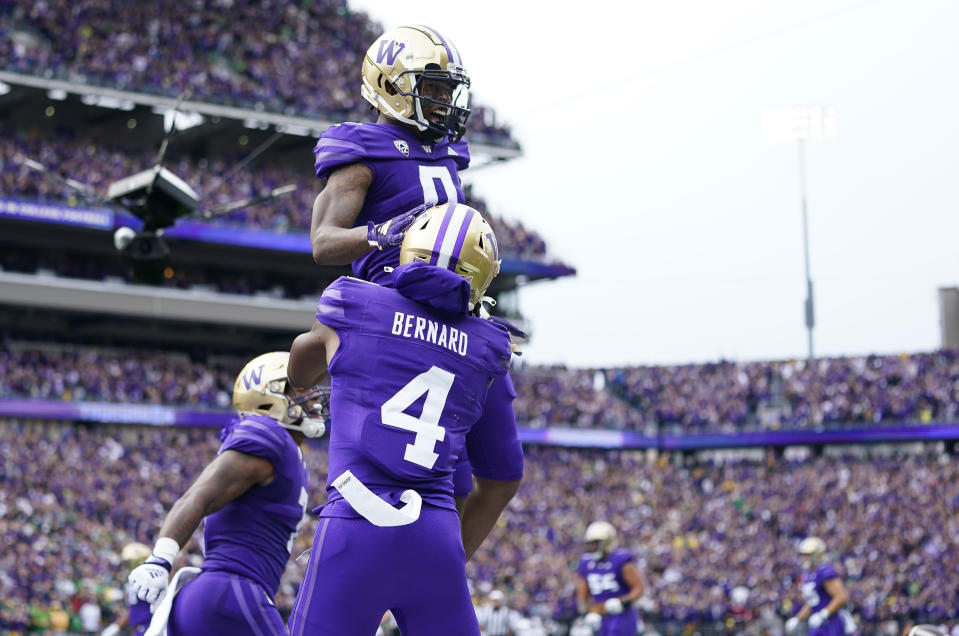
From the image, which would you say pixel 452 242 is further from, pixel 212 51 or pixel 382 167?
pixel 212 51

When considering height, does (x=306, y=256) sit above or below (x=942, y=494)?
above

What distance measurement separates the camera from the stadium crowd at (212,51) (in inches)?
1391

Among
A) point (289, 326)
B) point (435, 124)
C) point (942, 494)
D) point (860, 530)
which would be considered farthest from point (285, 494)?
point (289, 326)

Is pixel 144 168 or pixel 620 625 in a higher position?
pixel 144 168

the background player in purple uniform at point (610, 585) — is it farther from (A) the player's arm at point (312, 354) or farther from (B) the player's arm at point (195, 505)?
(A) the player's arm at point (312, 354)

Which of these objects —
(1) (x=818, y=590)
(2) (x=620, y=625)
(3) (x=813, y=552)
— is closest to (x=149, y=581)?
(2) (x=620, y=625)

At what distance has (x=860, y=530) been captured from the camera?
99.5 feet

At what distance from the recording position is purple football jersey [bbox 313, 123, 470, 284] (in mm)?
4867

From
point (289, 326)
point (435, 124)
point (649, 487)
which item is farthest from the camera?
point (289, 326)

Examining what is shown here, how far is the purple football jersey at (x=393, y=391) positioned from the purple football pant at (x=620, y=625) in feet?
30.9

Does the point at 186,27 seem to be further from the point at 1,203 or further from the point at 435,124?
the point at 435,124

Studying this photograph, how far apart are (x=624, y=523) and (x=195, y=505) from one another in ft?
90.8

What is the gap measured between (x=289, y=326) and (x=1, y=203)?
894cm

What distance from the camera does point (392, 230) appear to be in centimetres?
446
